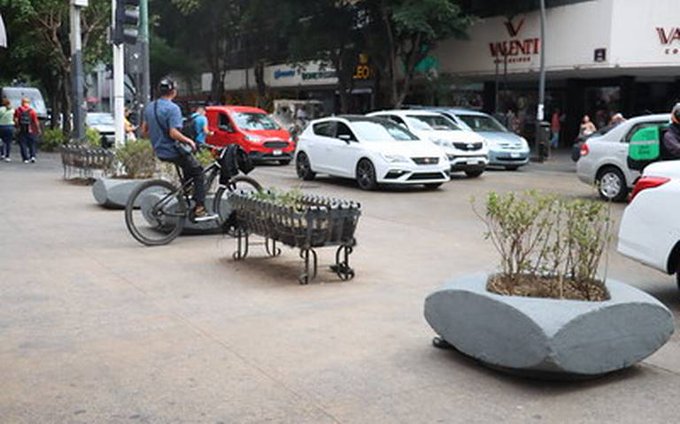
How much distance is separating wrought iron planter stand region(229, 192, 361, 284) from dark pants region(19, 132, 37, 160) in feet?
52.5

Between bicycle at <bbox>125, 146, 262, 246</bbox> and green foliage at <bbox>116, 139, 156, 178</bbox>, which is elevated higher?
green foliage at <bbox>116, 139, 156, 178</bbox>

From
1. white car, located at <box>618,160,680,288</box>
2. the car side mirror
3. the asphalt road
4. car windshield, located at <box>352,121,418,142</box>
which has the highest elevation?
car windshield, located at <box>352,121,418,142</box>

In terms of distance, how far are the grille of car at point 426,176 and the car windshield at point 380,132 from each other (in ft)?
4.00

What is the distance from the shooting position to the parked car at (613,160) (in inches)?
560

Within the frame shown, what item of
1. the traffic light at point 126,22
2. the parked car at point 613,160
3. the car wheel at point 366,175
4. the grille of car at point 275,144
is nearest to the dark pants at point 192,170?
the traffic light at point 126,22

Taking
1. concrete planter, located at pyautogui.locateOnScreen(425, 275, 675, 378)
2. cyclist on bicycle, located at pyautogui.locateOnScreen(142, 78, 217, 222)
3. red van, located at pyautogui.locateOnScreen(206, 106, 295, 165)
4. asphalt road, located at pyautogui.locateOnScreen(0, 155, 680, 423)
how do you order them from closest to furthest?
asphalt road, located at pyautogui.locateOnScreen(0, 155, 680, 423), concrete planter, located at pyautogui.locateOnScreen(425, 275, 675, 378), cyclist on bicycle, located at pyautogui.locateOnScreen(142, 78, 217, 222), red van, located at pyautogui.locateOnScreen(206, 106, 295, 165)

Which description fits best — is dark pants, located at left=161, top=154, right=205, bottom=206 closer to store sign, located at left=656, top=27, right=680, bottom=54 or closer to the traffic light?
the traffic light

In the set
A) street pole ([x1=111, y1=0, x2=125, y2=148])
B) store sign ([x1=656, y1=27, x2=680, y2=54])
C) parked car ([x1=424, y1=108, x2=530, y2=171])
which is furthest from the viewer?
store sign ([x1=656, y1=27, x2=680, y2=54])

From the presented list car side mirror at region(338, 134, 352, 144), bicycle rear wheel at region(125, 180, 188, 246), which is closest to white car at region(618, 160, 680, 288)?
bicycle rear wheel at region(125, 180, 188, 246)

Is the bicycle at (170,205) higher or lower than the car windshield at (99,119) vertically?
lower

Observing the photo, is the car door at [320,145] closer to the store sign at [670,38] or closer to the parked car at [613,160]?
the parked car at [613,160]

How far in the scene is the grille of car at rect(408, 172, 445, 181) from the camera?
50.0 ft

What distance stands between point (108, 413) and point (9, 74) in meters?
35.2

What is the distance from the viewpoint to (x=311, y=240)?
7.17 meters
